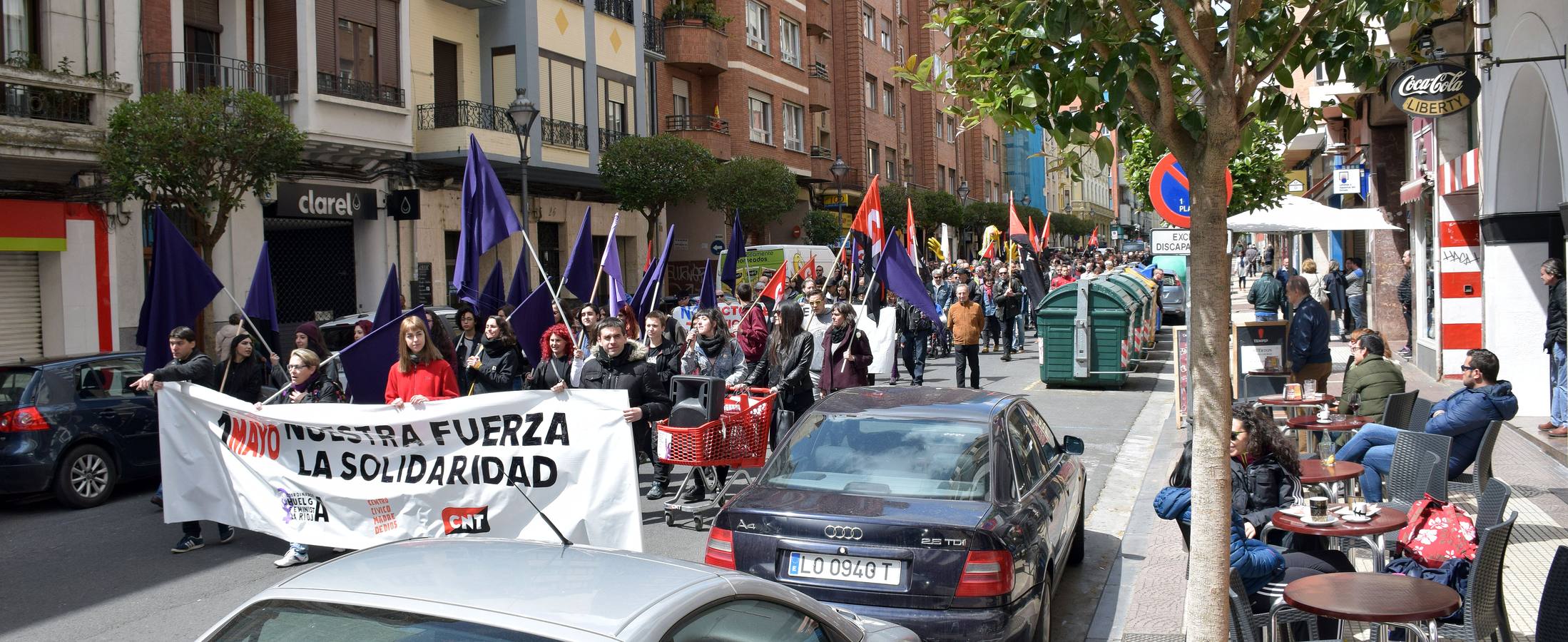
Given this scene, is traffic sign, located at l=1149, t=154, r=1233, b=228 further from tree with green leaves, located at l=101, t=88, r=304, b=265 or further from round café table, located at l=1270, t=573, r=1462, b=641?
tree with green leaves, located at l=101, t=88, r=304, b=265

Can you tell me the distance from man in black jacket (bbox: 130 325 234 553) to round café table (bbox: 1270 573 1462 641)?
714 cm

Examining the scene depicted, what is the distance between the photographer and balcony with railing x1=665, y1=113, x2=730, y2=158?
107 ft

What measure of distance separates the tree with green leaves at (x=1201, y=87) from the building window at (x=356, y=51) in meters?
19.2

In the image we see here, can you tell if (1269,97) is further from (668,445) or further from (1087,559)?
(668,445)

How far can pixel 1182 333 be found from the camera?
13039mm

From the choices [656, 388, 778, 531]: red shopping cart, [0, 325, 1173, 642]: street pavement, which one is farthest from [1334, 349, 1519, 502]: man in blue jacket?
[656, 388, 778, 531]: red shopping cart

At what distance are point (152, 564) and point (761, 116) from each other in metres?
30.8

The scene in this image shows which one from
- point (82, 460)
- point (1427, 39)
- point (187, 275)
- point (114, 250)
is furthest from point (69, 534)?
point (1427, 39)

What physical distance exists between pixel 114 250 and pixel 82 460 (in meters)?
9.66

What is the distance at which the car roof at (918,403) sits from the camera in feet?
20.2

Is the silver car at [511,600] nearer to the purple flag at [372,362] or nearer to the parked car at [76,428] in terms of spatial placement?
the purple flag at [372,362]

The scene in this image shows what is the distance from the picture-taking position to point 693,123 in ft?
110

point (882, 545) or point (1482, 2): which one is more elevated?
point (1482, 2)

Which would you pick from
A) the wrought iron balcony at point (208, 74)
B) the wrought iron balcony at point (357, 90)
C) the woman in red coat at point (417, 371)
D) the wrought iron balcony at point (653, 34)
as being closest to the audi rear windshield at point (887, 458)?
the woman in red coat at point (417, 371)
